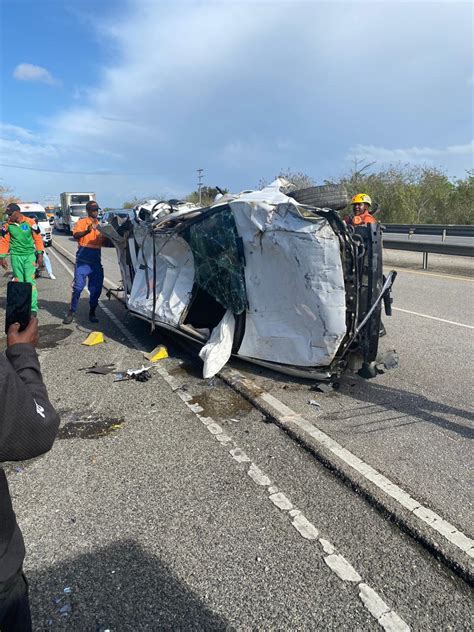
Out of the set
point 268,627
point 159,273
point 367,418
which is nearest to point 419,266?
point 159,273

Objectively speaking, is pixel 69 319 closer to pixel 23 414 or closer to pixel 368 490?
pixel 368 490

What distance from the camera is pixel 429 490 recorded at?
296cm

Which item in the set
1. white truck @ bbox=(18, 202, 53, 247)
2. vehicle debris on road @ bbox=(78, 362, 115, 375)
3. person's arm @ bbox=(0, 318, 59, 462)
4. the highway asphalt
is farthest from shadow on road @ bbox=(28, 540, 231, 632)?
white truck @ bbox=(18, 202, 53, 247)

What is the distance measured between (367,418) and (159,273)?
11.0 feet

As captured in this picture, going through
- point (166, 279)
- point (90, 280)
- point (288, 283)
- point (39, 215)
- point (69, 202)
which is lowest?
point (90, 280)

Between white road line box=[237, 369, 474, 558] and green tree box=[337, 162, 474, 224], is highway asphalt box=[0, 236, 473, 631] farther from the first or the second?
green tree box=[337, 162, 474, 224]

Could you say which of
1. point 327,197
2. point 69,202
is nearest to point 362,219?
point 327,197

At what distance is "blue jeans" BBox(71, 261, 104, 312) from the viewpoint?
8.09 metres

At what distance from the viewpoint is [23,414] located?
1.31 metres

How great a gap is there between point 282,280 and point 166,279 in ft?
6.39

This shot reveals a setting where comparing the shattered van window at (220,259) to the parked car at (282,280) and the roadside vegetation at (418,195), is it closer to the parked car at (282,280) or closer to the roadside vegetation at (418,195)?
the parked car at (282,280)

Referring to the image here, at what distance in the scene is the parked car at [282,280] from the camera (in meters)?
4.34

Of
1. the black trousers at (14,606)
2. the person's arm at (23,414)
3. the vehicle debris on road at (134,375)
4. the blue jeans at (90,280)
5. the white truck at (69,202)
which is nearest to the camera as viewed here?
the person's arm at (23,414)

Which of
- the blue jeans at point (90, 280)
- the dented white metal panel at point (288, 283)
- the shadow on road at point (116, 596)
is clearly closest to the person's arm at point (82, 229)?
the blue jeans at point (90, 280)
